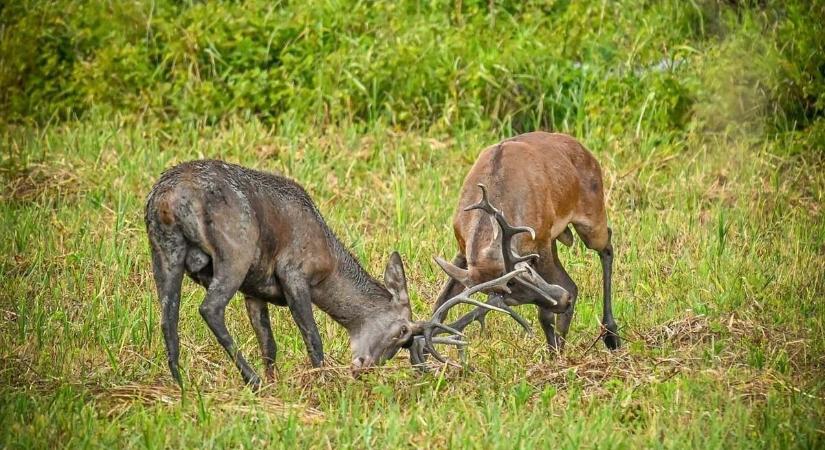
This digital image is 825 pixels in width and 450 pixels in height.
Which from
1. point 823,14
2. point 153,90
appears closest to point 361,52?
point 153,90

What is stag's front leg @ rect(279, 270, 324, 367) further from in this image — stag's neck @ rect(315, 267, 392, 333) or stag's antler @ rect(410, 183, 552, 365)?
stag's antler @ rect(410, 183, 552, 365)

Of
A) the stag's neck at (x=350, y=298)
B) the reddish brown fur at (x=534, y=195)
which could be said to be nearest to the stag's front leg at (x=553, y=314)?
the reddish brown fur at (x=534, y=195)

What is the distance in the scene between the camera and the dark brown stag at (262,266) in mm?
7930

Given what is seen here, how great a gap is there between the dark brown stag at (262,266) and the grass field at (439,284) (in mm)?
293

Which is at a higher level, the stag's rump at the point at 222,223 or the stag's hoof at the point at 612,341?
the stag's rump at the point at 222,223

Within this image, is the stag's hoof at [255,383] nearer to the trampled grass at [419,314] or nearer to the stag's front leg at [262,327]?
the trampled grass at [419,314]

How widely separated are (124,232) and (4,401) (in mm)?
3925

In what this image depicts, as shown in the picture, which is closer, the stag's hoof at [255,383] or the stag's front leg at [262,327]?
the stag's hoof at [255,383]

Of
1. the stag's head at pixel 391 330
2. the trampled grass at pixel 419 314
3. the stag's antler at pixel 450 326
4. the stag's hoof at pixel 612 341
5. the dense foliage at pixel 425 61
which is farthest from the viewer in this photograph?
the dense foliage at pixel 425 61

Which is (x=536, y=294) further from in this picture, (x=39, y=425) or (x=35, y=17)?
(x=35, y=17)

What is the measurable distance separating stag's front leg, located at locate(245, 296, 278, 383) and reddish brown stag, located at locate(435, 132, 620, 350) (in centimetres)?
112

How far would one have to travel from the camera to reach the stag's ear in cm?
889

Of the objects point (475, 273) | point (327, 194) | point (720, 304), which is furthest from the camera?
point (327, 194)

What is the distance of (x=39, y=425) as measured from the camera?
23.2 feet
